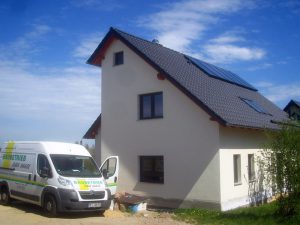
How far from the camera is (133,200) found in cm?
1477

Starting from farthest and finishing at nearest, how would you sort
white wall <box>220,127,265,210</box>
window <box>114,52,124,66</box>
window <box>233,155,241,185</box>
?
window <box>114,52,124,66</box>, window <box>233,155,241,185</box>, white wall <box>220,127,265,210</box>

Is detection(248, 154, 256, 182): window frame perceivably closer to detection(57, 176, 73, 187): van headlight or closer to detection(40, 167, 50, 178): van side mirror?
detection(57, 176, 73, 187): van headlight

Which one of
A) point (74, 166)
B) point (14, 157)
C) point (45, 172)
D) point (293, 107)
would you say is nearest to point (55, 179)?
point (45, 172)

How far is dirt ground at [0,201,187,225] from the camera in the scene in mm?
11477

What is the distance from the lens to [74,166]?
1334 centimetres

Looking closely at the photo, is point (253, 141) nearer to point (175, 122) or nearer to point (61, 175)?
point (175, 122)

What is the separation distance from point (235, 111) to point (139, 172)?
488 centimetres

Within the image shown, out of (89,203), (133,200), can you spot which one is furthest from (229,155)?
(89,203)

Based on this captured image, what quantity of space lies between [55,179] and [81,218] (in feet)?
4.94

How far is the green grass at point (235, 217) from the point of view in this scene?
39.1ft

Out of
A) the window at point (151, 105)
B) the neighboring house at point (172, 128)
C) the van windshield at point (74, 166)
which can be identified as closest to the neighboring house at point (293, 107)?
the neighboring house at point (172, 128)

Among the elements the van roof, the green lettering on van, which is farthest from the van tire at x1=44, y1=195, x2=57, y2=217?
the green lettering on van

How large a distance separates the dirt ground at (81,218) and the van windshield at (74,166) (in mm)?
1382

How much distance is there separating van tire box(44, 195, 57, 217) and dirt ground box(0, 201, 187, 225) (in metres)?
0.20
